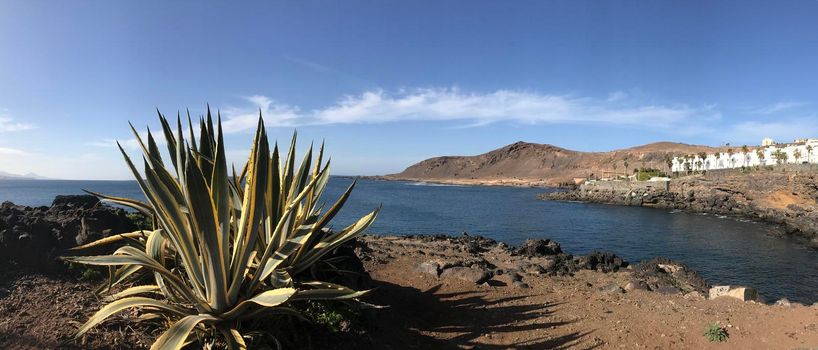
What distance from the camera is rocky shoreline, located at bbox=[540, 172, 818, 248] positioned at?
3559 cm

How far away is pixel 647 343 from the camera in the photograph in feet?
22.1

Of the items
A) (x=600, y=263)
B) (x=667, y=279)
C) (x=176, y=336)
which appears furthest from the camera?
(x=600, y=263)

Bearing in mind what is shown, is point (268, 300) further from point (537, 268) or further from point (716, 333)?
point (537, 268)

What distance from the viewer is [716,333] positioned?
685cm

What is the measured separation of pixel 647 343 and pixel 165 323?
667cm

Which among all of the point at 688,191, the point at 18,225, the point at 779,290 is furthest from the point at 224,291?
the point at 688,191

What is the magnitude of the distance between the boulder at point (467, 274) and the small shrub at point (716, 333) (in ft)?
14.7

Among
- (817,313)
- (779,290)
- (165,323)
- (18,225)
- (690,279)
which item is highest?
(18,225)

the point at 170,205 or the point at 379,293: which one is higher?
the point at 170,205

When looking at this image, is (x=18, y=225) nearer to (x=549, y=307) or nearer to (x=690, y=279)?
(x=549, y=307)

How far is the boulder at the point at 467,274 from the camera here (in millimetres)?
10305

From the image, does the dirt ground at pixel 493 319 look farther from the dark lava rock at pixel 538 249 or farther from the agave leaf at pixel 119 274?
the dark lava rock at pixel 538 249

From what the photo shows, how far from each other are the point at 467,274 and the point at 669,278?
25.5ft

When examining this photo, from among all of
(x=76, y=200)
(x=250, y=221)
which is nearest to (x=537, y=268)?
(x=250, y=221)
